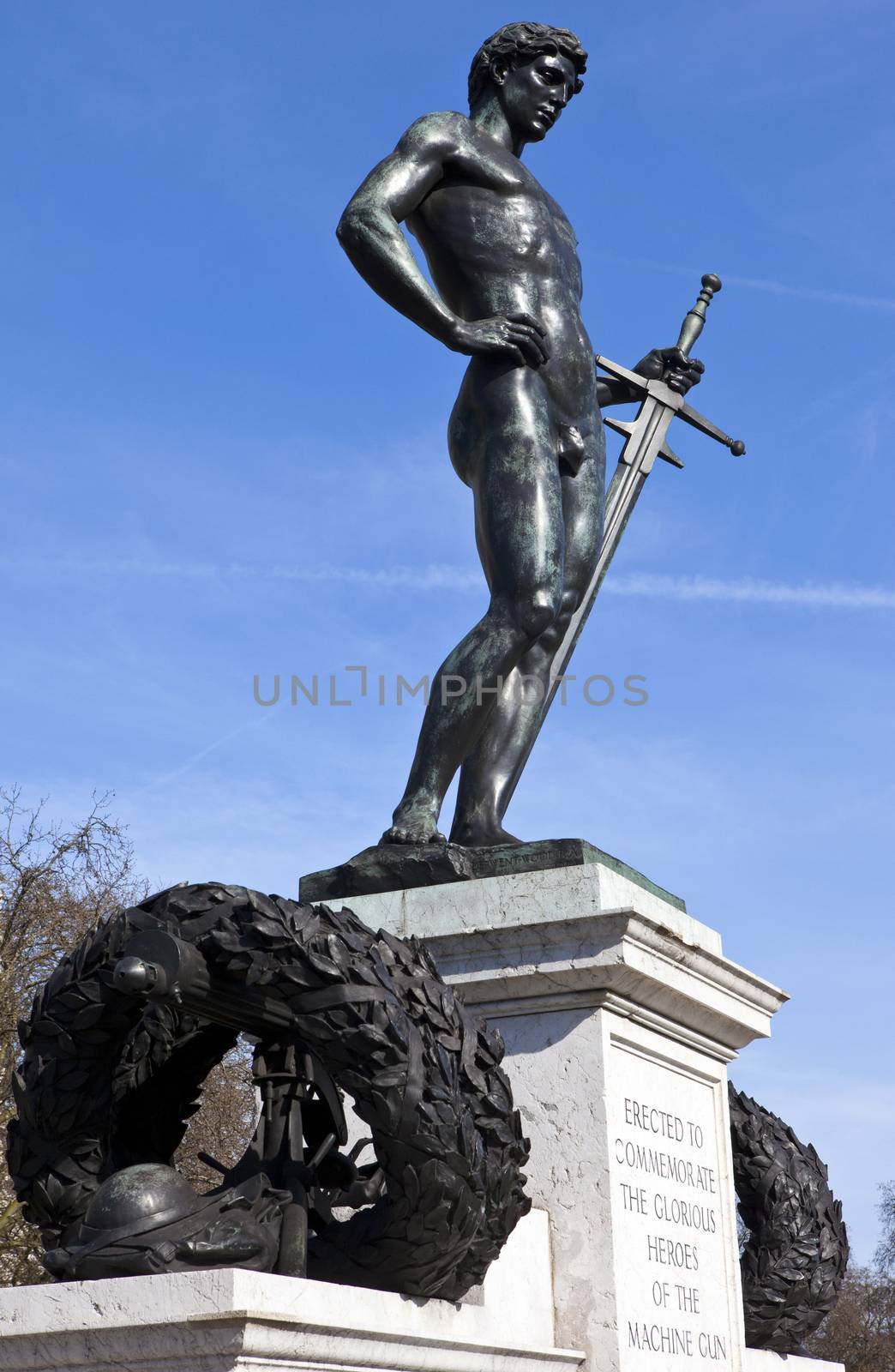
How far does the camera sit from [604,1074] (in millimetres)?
4754

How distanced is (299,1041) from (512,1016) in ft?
3.03

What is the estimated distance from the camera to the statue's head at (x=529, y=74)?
6.19m

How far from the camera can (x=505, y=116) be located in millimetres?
6184

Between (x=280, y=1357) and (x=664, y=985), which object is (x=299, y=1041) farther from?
(x=664, y=985)

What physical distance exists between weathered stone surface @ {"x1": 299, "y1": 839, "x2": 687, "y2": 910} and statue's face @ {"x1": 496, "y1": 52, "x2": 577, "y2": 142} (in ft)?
8.50

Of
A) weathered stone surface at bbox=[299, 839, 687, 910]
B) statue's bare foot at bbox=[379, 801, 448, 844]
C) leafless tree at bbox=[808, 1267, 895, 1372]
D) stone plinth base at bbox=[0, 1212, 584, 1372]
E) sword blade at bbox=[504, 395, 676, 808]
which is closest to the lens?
stone plinth base at bbox=[0, 1212, 584, 1372]

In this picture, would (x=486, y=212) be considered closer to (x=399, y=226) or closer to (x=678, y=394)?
(x=399, y=226)

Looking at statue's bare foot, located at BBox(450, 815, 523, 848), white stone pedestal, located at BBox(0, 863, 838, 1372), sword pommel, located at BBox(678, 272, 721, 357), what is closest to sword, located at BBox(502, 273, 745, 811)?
sword pommel, located at BBox(678, 272, 721, 357)

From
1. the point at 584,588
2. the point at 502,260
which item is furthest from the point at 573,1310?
the point at 502,260

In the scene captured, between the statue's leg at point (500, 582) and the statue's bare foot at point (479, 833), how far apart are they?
0.13 m

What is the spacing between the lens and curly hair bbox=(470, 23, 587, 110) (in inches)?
244

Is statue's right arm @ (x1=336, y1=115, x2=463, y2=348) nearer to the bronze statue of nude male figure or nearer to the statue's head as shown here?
the bronze statue of nude male figure

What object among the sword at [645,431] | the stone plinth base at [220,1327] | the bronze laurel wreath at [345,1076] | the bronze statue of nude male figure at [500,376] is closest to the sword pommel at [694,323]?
the sword at [645,431]

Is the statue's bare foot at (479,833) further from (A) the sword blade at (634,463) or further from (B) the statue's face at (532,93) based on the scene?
(B) the statue's face at (532,93)
